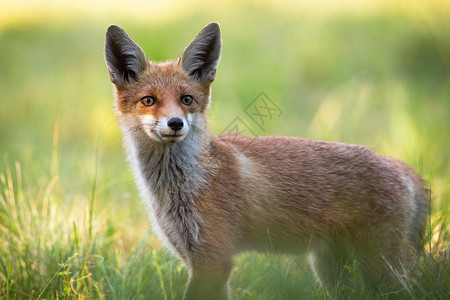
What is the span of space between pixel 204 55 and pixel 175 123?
103 cm

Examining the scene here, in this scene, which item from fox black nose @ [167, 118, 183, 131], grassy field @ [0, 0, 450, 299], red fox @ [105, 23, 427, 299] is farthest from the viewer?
grassy field @ [0, 0, 450, 299]

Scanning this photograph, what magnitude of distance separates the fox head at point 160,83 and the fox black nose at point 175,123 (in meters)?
0.06

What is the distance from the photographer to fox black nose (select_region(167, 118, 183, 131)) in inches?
160

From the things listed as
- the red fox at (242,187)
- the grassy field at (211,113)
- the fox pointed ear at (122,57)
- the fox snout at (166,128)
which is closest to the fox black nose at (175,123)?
the fox snout at (166,128)

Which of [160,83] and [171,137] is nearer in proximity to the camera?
[171,137]

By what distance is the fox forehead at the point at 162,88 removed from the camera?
439 cm

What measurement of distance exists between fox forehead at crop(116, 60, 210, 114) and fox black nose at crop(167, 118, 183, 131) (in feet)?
1.05

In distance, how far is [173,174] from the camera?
455 centimetres

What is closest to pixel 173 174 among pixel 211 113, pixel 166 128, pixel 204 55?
pixel 166 128

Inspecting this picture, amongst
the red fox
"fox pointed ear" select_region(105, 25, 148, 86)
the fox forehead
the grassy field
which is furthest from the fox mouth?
the grassy field

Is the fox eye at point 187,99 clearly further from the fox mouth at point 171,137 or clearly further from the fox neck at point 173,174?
the fox mouth at point 171,137

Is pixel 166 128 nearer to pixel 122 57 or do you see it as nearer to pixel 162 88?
pixel 162 88

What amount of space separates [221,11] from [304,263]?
30.6ft

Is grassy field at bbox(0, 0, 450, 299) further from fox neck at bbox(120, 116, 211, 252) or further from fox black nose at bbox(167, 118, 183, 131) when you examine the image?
fox black nose at bbox(167, 118, 183, 131)
